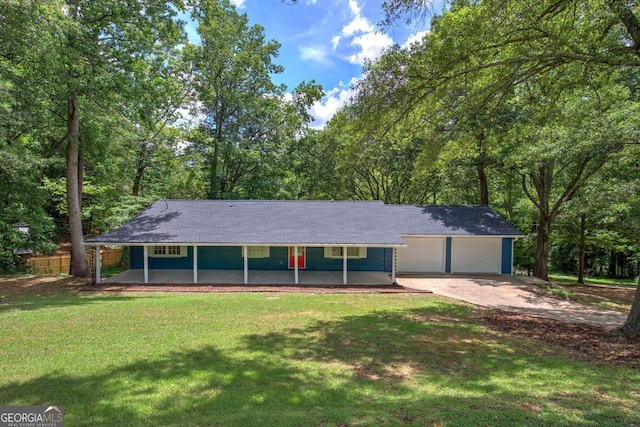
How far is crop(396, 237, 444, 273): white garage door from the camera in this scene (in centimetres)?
1884

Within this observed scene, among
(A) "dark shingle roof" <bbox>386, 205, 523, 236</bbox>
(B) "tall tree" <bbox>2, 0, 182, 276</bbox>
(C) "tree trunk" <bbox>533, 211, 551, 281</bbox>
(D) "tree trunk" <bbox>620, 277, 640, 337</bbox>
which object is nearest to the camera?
(D) "tree trunk" <bbox>620, 277, 640, 337</bbox>

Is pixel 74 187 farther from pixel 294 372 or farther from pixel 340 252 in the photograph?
pixel 294 372

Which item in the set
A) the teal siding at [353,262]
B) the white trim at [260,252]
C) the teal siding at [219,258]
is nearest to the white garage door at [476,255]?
the teal siding at [353,262]

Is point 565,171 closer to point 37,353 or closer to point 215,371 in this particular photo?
point 215,371

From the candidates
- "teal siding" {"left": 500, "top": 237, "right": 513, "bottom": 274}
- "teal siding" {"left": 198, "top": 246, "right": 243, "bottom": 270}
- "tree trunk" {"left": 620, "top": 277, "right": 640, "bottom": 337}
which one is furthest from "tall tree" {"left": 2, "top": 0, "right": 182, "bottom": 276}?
"teal siding" {"left": 500, "top": 237, "right": 513, "bottom": 274}

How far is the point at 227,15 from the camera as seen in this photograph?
25219 mm

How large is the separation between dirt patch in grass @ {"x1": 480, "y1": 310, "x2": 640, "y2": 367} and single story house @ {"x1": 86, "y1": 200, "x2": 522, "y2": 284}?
6054mm

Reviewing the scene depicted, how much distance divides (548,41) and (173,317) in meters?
11.2

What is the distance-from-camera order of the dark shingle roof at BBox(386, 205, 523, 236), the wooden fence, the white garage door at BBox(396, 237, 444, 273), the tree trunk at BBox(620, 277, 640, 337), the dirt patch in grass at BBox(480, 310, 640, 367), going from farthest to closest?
the wooden fence
the white garage door at BBox(396, 237, 444, 273)
the dark shingle roof at BBox(386, 205, 523, 236)
the tree trunk at BBox(620, 277, 640, 337)
the dirt patch in grass at BBox(480, 310, 640, 367)

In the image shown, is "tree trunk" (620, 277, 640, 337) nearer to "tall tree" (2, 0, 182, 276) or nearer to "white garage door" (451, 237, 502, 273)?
"white garage door" (451, 237, 502, 273)

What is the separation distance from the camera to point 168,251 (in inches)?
685

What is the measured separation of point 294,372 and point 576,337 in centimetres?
667

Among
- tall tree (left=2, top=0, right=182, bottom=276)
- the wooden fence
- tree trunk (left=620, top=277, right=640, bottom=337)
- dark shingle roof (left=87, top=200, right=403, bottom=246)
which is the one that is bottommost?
the wooden fence

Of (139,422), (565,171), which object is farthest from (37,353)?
(565,171)
